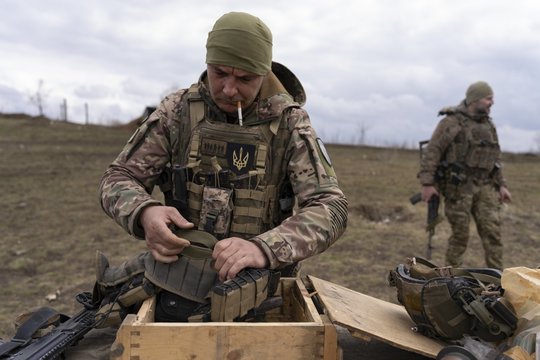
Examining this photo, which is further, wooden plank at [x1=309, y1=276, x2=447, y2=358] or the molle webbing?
the molle webbing

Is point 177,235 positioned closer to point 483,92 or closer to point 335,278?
point 335,278

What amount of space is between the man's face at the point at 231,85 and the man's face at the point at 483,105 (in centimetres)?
467

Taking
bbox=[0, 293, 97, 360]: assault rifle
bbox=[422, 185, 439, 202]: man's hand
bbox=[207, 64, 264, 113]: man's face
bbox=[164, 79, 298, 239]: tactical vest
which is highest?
bbox=[207, 64, 264, 113]: man's face

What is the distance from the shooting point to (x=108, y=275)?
253 cm

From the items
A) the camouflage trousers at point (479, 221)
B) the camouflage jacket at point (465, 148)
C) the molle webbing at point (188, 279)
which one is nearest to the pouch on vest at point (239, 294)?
the molle webbing at point (188, 279)

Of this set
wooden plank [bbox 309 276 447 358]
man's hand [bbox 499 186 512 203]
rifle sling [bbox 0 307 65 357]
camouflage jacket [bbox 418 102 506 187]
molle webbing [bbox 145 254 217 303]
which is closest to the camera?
wooden plank [bbox 309 276 447 358]

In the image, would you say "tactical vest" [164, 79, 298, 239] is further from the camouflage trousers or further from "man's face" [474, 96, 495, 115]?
"man's face" [474, 96, 495, 115]

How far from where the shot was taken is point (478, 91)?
6285 millimetres

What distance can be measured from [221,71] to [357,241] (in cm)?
641

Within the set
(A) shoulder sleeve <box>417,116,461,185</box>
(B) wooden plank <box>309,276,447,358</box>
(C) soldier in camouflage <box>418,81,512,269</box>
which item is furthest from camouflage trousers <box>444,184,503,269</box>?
(B) wooden plank <box>309,276,447,358</box>

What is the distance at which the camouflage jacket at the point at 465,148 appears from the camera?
6.36 m

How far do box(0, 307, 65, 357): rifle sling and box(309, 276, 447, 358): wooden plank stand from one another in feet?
3.95

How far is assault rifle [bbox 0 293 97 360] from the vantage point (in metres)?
1.98

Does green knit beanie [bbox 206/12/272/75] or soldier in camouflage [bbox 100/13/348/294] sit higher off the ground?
green knit beanie [bbox 206/12/272/75]
